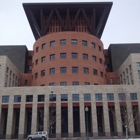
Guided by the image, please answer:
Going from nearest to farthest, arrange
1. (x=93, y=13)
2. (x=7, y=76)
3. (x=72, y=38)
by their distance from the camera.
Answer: (x=7, y=76), (x=72, y=38), (x=93, y=13)

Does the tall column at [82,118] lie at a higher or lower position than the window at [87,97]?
lower

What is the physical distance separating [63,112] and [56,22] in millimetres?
34663

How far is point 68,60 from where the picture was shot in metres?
61.0

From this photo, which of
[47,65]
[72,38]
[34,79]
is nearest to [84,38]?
[72,38]

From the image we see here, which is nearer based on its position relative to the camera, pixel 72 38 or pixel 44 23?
pixel 72 38

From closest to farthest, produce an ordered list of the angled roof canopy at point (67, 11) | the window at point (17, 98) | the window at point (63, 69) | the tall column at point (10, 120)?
the tall column at point (10, 120)
the window at point (17, 98)
the window at point (63, 69)
the angled roof canopy at point (67, 11)

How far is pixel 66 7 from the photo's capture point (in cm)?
6800

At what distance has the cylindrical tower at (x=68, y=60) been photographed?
59.5 m

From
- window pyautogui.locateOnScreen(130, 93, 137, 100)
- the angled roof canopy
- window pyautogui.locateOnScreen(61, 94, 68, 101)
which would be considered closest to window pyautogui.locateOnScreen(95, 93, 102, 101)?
window pyautogui.locateOnScreen(61, 94, 68, 101)

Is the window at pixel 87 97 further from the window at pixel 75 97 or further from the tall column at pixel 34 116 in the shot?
the tall column at pixel 34 116

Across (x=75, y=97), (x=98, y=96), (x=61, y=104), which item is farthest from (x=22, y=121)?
A: (x=98, y=96)

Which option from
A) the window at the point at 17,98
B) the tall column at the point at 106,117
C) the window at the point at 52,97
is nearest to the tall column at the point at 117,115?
the tall column at the point at 106,117

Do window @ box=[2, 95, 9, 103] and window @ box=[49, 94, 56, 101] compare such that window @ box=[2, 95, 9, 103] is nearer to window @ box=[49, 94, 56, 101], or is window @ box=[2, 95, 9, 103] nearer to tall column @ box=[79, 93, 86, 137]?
window @ box=[49, 94, 56, 101]

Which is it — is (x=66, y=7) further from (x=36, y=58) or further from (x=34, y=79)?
(x=34, y=79)
